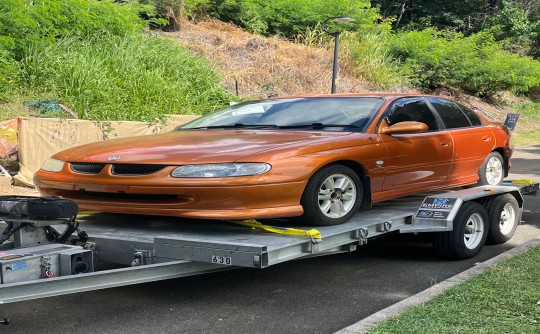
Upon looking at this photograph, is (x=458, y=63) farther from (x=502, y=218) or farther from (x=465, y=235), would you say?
(x=465, y=235)

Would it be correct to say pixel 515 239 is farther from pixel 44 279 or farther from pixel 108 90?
pixel 108 90

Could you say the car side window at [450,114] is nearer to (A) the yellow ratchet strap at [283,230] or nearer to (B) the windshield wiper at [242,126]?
(B) the windshield wiper at [242,126]

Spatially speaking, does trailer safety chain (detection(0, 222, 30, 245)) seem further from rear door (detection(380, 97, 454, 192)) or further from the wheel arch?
rear door (detection(380, 97, 454, 192))

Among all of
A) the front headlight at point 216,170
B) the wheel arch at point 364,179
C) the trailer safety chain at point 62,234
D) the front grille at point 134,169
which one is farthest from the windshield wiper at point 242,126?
the trailer safety chain at point 62,234

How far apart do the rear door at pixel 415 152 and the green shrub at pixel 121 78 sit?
922 centimetres

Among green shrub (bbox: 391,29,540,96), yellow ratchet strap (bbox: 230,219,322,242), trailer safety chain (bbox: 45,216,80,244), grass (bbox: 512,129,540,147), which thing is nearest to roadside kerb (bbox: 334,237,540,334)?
yellow ratchet strap (bbox: 230,219,322,242)

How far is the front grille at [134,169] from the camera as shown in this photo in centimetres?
472

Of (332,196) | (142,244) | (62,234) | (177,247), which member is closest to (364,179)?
(332,196)

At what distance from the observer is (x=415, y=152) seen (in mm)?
6141

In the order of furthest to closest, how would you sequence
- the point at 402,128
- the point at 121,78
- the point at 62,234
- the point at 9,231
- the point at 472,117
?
1. the point at 121,78
2. the point at 472,117
3. the point at 402,128
4. the point at 62,234
5. the point at 9,231

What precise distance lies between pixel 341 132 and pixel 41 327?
2.96m

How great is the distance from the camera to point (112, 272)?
12.7 feet

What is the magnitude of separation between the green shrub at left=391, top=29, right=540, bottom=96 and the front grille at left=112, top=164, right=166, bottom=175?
26810 mm

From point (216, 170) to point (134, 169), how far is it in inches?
25.9
